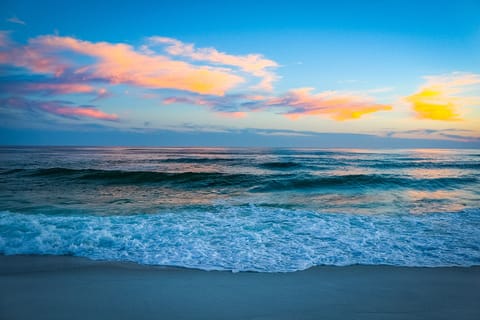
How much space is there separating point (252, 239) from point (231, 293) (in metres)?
2.62

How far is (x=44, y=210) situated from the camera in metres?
9.95

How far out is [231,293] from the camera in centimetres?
424

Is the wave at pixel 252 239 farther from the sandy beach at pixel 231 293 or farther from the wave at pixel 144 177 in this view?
the wave at pixel 144 177

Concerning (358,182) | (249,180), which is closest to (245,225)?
(249,180)

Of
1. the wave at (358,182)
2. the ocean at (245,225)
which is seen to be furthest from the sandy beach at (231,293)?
the wave at (358,182)

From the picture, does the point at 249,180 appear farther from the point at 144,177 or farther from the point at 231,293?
the point at 231,293

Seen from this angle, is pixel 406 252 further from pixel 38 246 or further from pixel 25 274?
pixel 38 246

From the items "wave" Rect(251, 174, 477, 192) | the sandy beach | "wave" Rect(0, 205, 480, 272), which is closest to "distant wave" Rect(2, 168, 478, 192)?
"wave" Rect(251, 174, 477, 192)

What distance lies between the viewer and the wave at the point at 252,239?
5.66 meters

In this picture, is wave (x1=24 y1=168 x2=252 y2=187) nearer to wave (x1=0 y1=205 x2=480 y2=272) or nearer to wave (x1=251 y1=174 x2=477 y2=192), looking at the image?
wave (x1=251 y1=174 x2=477 y2=192)

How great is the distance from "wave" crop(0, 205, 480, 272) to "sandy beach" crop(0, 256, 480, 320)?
423 millimetres

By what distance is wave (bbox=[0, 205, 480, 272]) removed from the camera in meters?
5.66

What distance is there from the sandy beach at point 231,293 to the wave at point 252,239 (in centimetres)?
42

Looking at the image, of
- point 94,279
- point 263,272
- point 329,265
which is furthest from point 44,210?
point 329,265
